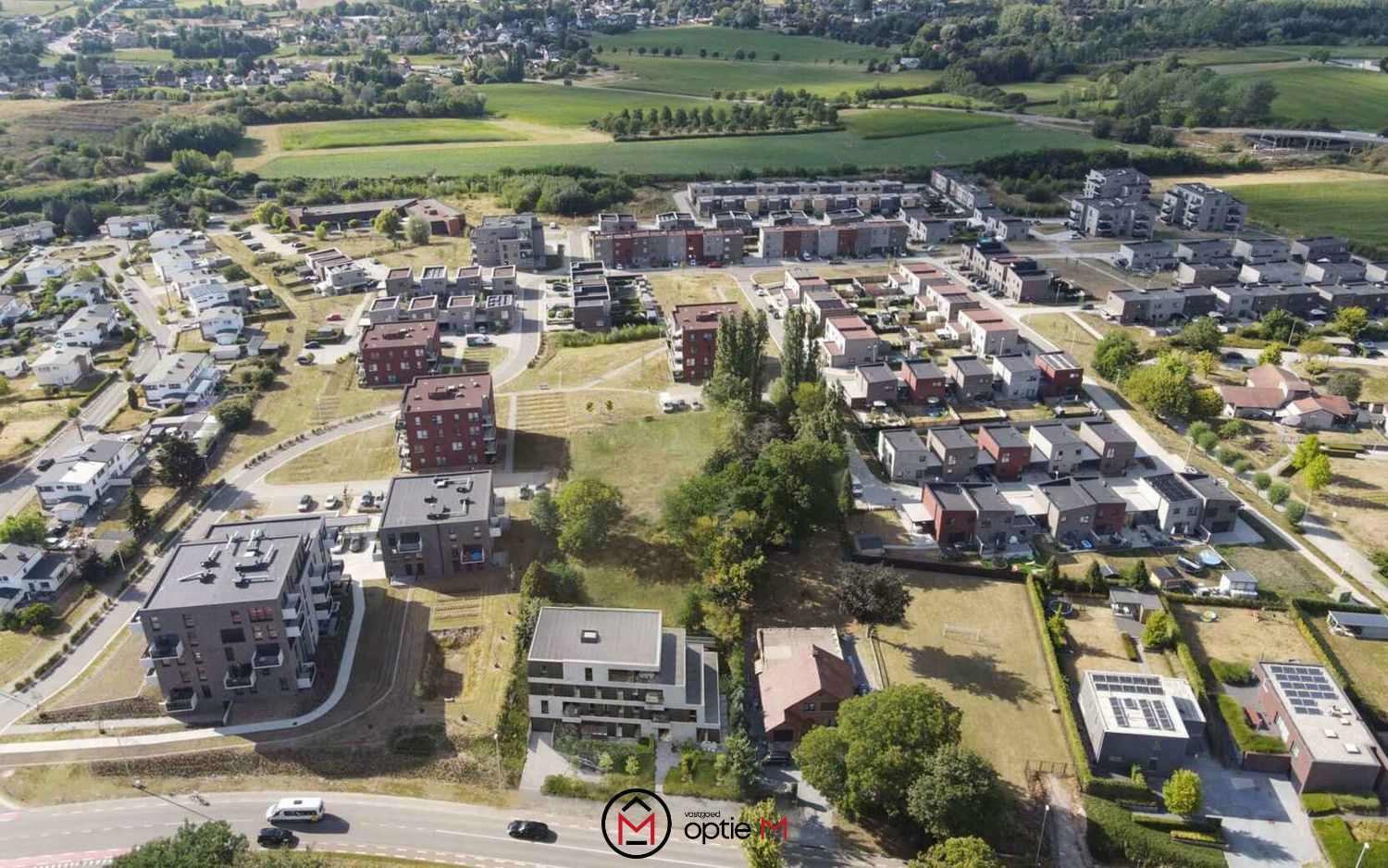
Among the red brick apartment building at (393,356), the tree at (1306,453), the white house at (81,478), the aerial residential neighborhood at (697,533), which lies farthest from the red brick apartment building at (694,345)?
the tree at (1306,453)

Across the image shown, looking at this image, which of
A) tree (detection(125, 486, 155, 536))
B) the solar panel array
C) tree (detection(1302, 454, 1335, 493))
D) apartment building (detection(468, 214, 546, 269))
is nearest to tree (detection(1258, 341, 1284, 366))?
tree (detection(1302, 454, 1335, 493))

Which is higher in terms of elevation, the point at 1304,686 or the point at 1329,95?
the point at 1329,95

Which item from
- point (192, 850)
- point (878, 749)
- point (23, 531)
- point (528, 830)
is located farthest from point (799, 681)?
point (23, 531)

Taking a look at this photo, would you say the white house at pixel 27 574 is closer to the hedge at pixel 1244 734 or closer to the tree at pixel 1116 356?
the hedge at pixel 1244 734

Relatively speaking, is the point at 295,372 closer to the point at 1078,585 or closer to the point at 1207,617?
the point at 1078,585

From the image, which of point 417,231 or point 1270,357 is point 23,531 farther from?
point 1270,357
